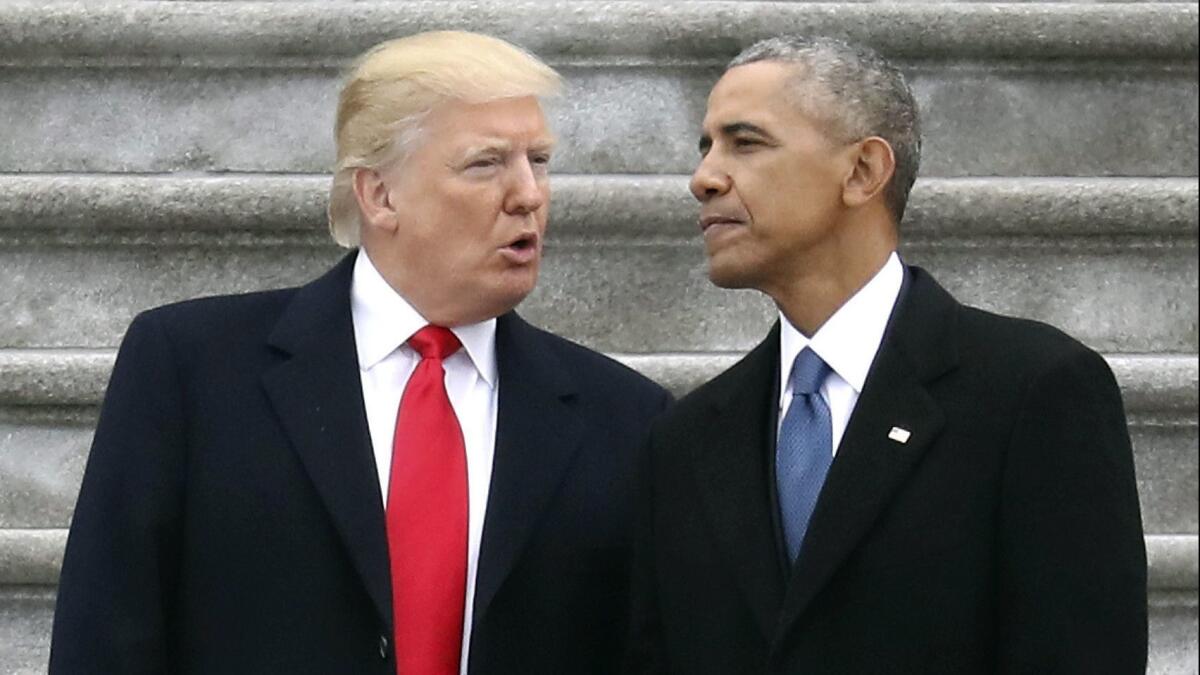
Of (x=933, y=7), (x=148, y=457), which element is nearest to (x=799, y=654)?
(x=148, y=457)

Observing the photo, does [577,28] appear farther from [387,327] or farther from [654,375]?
[387,327]

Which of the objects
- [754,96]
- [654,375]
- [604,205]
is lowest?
[654,375]

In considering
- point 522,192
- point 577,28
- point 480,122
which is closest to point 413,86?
point 480,122

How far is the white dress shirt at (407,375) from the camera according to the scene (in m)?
3.59

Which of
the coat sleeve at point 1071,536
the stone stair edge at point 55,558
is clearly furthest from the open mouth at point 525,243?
the stone stair edge at point 55,558

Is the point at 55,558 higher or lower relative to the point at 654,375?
lower

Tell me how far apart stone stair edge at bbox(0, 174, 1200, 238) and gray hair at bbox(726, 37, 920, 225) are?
1.06 meters

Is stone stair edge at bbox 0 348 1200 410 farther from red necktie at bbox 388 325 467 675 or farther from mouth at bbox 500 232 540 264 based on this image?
red necktie at bbox 388 325 467 675

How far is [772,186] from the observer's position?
3.49 m

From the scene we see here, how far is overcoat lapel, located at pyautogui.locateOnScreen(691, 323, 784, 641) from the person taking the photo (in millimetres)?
3305

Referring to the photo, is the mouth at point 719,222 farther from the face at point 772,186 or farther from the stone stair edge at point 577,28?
the stone stair edge at point 577,28

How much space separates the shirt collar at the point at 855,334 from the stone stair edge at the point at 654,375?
1050mm

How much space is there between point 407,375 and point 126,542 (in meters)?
0.49

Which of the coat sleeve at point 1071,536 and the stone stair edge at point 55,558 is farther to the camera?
the stone stair edge at point 55,558
